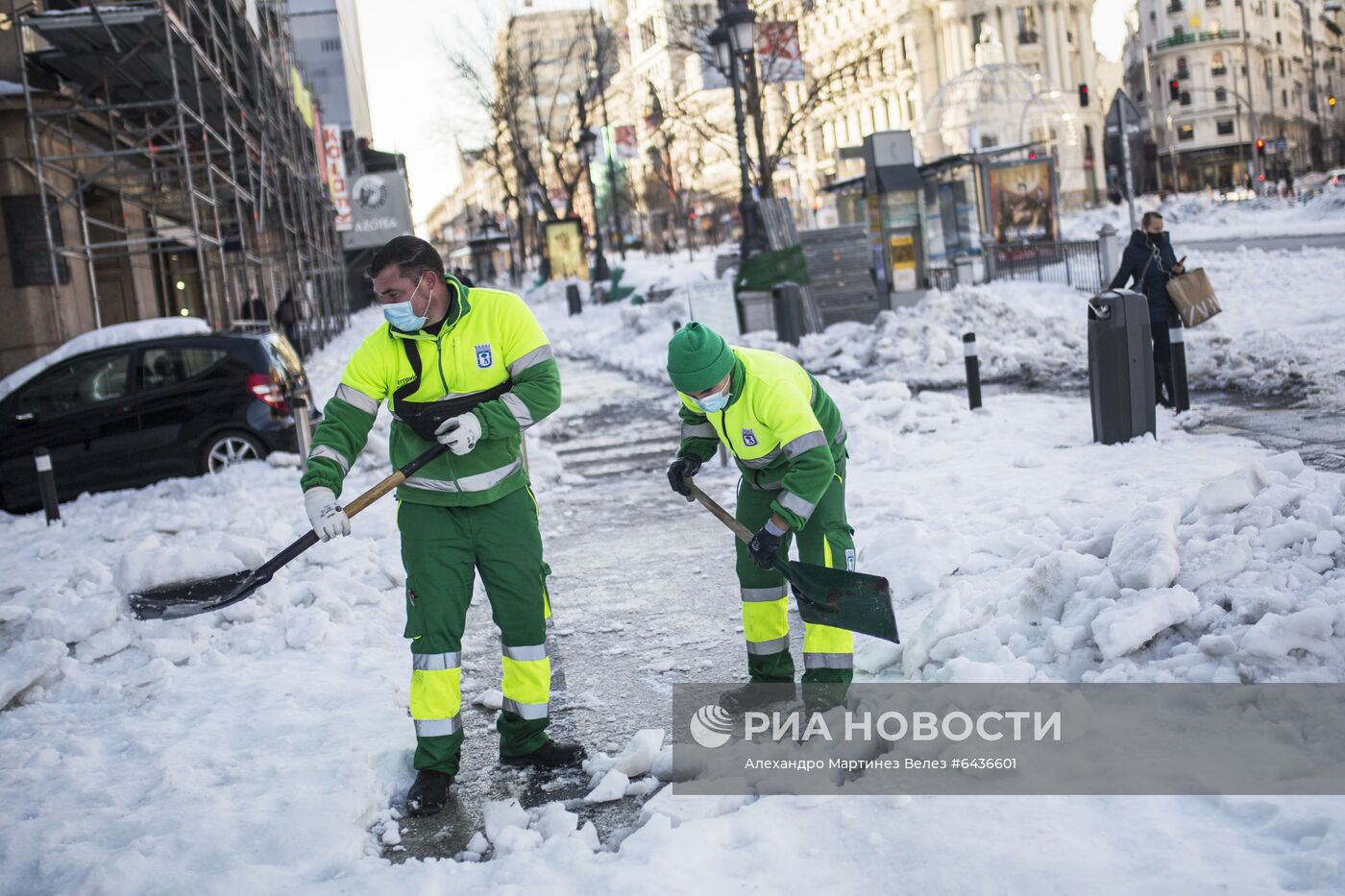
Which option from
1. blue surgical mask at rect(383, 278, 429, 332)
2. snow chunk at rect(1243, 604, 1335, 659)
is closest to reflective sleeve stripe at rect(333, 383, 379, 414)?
blue surgical mask at rect(383, 278, 429, 332)

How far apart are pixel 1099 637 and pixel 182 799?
3.19 meters

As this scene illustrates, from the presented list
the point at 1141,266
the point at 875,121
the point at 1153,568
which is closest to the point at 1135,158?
the point at 875,121

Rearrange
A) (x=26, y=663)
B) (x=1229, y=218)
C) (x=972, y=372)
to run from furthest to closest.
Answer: (x=1229, y=218), (x=972, y=372), (x=26, y=663)

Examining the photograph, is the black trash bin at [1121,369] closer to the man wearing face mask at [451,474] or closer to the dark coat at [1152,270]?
the dark coat at [1152,270]

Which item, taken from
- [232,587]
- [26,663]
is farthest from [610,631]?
[26,663]

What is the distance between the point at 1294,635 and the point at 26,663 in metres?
5.36

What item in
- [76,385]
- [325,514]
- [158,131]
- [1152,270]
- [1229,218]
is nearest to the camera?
[325,514]

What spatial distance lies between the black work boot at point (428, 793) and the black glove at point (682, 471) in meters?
1.36

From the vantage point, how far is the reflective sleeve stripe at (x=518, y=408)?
4.39 metres

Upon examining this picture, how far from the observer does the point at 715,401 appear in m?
4.55

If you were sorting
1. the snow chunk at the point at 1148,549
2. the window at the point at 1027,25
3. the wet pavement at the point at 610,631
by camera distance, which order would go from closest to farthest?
the wet pavement at the point at 610,631, the snow chunk at the point at 1148,549, the window at the point at 1027,25

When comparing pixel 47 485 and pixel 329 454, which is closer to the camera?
pixel 329 454

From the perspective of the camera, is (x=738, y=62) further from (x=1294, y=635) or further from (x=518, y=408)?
(x=1294, y=635)

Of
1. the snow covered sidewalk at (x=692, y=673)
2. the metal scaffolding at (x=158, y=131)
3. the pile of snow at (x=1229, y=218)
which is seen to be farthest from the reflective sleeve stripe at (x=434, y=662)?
the pile of snow at (x=1229, y=218)
